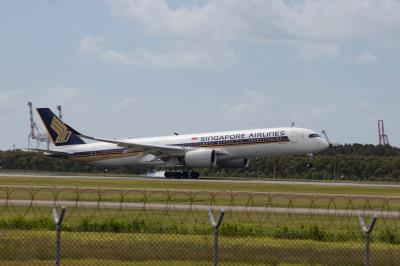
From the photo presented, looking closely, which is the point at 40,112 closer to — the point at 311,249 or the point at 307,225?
the point at 307,225

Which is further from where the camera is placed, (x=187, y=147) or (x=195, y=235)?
(x=187, y=147)

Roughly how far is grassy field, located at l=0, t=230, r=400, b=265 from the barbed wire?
552cm

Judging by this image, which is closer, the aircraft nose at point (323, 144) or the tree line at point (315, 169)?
the aircraft nose at point (323, 144)

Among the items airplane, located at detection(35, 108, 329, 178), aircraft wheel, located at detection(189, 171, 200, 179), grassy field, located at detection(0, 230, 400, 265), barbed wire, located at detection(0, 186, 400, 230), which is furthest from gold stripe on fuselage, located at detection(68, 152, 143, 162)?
grassy field, located at detection(0, 230, 400, 265)

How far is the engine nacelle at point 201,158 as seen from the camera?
245ft

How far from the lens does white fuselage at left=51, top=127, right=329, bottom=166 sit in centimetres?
7275

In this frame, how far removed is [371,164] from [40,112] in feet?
128

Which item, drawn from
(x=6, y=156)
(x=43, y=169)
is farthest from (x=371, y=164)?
(x=6, y=156)

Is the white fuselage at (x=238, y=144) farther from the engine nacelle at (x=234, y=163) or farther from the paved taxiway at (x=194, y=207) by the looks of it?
the paved taxiway at (x=194, y=207)

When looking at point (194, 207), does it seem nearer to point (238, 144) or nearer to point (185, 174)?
point (238, 144)

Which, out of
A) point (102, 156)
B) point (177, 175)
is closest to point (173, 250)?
point (177, 175)

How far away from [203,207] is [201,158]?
123ft

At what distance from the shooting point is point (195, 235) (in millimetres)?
24734

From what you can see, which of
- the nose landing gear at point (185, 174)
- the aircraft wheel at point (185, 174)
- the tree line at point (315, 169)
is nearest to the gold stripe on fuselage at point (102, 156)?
the tree line at point (315, 169)
